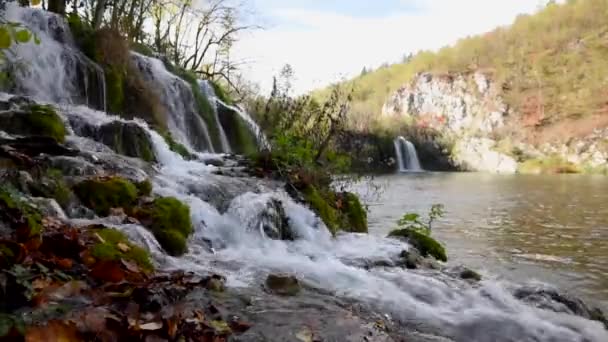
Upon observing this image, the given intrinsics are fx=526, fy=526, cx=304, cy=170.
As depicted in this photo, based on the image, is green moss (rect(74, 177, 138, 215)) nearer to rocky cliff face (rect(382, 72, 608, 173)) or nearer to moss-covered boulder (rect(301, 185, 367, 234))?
moss-covered boulder (rect(301, 185, 367, 234))

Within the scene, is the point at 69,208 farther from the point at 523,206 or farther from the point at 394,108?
the point at 394,108

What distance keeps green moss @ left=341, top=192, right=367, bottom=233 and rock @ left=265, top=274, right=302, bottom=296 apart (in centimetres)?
407

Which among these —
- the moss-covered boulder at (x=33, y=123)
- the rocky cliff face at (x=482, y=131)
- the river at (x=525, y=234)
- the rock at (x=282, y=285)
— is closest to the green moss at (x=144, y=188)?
the moss-covered boulder at (x=33, y=123)

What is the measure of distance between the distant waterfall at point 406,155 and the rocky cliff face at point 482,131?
4443mm

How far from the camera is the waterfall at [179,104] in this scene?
1212 cm

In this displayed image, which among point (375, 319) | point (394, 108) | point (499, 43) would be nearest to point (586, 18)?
point (499, 43)

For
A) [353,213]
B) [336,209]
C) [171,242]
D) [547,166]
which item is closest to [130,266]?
[171,242]

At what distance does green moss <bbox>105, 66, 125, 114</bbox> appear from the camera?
35.2 feet

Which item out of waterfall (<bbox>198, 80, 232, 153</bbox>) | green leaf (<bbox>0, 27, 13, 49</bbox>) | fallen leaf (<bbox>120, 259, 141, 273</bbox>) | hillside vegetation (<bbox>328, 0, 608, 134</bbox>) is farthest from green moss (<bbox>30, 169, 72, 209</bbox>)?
hillside vegetation (<bbox>328, 0, 608, 134</bbox>)

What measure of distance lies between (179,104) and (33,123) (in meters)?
6.36

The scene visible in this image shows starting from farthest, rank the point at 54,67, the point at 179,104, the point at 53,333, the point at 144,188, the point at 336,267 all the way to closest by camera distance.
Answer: the point at 179,104, the point at 54,67, the point at 144,188, the point at 336,267, the point at 53,333

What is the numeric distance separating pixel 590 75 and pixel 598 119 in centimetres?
821

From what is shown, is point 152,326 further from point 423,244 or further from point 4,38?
point 423,244

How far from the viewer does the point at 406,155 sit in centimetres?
4806
